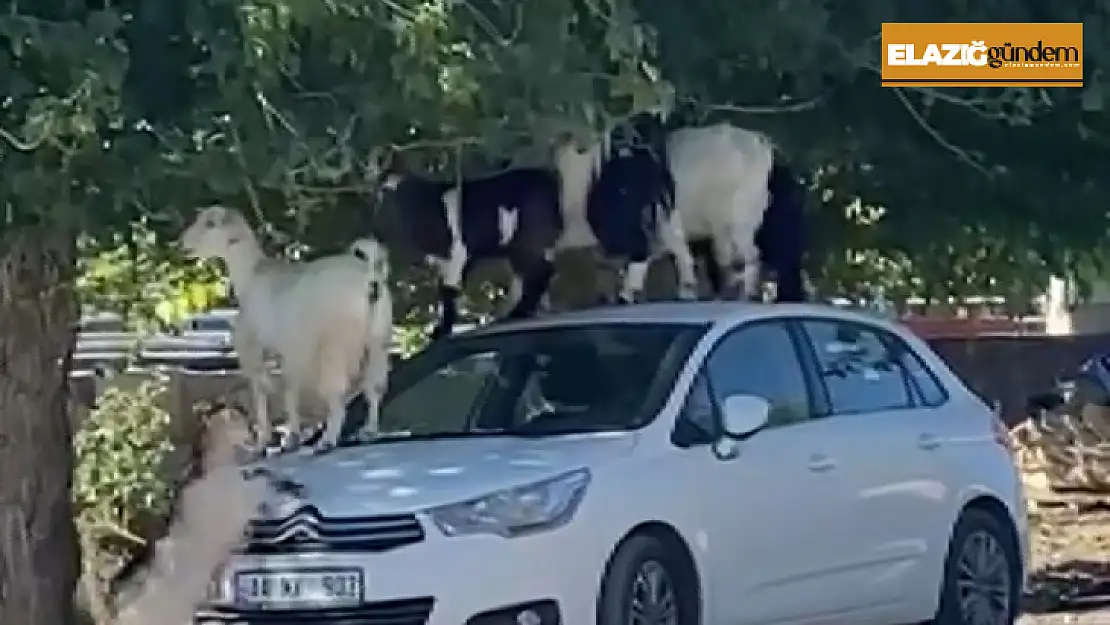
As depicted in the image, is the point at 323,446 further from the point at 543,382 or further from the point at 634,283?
the point at 634,283

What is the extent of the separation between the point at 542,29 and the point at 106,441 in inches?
337

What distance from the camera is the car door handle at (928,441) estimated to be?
10375 mm

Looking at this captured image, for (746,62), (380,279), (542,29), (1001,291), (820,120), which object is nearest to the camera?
(542,29)

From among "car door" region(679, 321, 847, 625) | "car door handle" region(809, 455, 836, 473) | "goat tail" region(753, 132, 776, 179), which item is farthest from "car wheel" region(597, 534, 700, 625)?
"goat tail" region(753, 132, 776, 179)

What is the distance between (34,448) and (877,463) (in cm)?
359

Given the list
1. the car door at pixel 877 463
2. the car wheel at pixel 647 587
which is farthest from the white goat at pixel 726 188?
the car wheel at pixel 647 587

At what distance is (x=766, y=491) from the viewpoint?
9.34 metres

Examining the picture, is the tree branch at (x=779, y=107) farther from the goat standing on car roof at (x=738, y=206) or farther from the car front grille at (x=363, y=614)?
the car front grille at (x=363, y=614)

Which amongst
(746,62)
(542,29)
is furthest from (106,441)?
(542,29)

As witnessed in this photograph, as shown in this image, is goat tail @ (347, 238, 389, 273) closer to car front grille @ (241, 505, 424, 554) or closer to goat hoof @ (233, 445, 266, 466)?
goat hoof @ (233, 445, 266, 466)

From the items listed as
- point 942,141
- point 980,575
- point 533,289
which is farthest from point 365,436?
point 942,141

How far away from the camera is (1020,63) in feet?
34.4

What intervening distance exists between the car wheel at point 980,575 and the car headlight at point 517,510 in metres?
2.66

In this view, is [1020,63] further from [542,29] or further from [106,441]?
[106,441]
